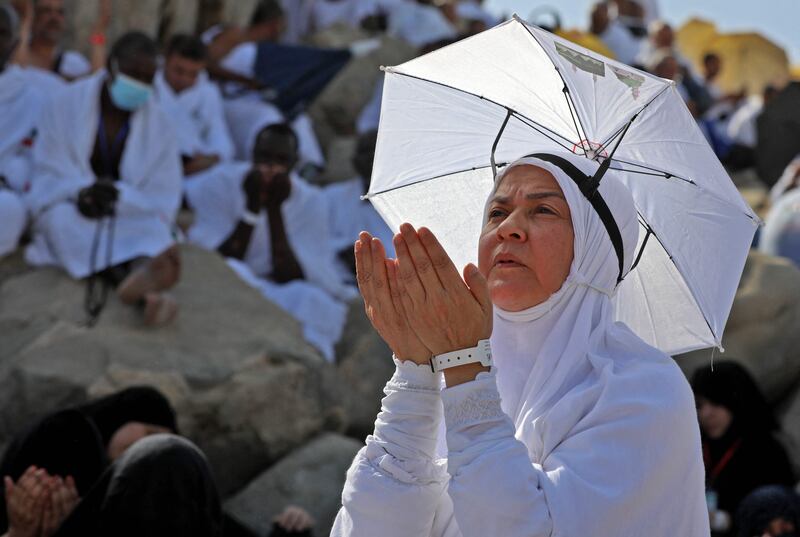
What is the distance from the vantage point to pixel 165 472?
14.4 ft

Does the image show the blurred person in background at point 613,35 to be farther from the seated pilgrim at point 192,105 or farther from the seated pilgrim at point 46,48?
the seated pilgrim at point 46,48

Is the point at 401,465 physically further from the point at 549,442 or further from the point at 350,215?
the point at 350,215

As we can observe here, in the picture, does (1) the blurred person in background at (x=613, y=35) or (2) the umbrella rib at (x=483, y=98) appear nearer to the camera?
(2) the umbrella rib at (x=483, y=98)

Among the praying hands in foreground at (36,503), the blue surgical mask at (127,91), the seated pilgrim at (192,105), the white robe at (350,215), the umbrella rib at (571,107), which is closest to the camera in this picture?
the umbrella rib at (571,107)

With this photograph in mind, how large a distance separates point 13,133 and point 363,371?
270 centimetres

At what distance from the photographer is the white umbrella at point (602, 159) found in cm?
341

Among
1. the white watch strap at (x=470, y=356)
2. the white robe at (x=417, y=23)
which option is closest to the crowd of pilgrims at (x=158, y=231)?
the white watch strap at (x=470, y=356)

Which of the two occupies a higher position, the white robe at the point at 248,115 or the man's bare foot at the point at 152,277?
the white robe at the point at 248,115

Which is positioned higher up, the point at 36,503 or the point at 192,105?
the point at 192,105

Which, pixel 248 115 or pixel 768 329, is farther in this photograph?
pixel 248 115

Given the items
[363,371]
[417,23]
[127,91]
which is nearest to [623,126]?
[363,371]

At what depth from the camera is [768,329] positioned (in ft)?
28.5

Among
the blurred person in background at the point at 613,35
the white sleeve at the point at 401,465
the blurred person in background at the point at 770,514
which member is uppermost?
the blurred person in background at the point at 613,35

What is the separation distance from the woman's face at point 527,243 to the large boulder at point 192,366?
3570 millimetres
